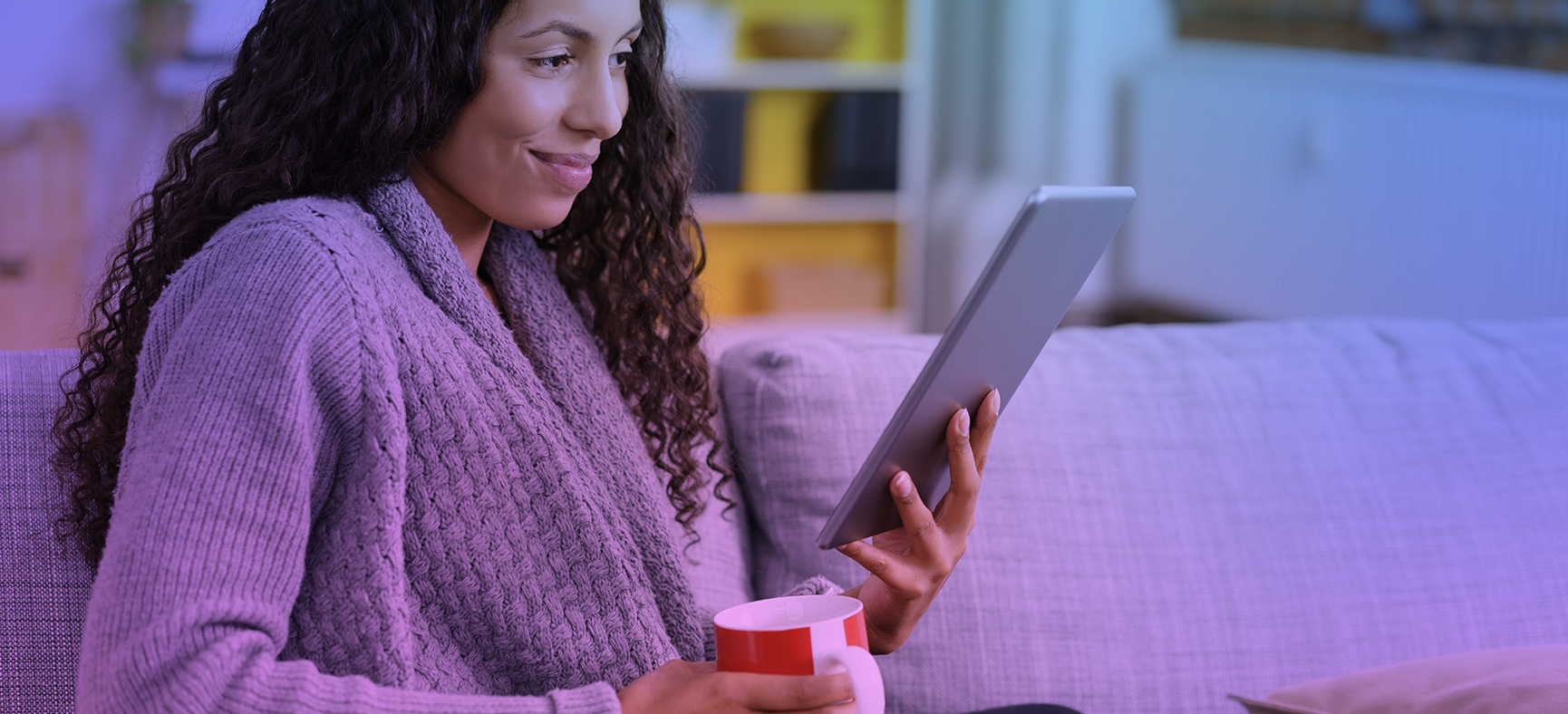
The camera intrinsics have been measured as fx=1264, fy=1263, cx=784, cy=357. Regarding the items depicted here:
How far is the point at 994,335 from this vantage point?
0.81 m

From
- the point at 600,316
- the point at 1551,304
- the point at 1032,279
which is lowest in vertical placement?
the point at 1551,304

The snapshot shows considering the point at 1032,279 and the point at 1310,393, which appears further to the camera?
the point at 1310,393

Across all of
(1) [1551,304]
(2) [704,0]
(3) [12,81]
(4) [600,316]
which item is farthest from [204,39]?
(1) [1551,304]

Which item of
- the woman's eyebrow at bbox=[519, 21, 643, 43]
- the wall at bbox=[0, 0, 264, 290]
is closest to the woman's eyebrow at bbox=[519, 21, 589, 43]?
the woman's eyebrow at bbox=[519, 21, 643, 43]

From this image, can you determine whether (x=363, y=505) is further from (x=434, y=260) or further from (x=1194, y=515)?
(x=1194, y=515)

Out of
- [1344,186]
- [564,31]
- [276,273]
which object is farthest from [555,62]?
[1344,186]

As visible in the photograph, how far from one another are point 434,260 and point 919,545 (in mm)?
395

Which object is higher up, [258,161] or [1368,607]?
[258,161]

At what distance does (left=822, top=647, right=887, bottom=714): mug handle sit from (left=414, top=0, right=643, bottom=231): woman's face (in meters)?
0.43

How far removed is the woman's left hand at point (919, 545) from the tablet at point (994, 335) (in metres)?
0.01

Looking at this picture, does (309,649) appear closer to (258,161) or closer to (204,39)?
(258,161)

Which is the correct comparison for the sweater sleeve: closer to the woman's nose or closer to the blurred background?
the woman's nose

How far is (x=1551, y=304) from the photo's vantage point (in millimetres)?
2828

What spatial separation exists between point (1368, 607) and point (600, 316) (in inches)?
30.7
